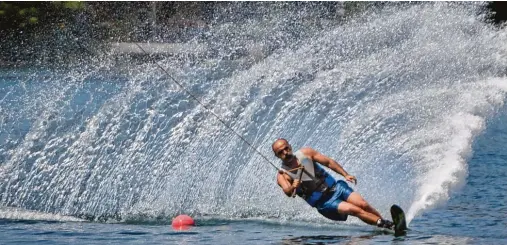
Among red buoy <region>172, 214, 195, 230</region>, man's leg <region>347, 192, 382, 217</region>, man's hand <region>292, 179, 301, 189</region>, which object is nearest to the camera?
man's hand <region>292, 179, 301, 189</region>

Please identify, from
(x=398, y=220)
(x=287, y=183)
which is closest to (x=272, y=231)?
(x=287, y=183)

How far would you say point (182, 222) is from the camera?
1420 centimetres

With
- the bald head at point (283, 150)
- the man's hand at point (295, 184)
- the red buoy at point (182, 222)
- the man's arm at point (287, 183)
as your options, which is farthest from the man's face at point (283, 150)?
the red buoy at point (182, 222)

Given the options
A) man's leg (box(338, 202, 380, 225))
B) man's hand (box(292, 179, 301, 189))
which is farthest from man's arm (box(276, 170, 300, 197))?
man's leg (box(338, 202, 380, 225))

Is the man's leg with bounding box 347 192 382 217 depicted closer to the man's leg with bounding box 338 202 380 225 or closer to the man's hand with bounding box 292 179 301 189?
the man's leg with bounding box 338 202 380 225

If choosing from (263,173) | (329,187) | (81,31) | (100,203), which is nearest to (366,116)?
(263,173)

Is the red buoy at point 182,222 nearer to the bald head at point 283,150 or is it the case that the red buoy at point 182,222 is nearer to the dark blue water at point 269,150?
the dark blue water at point 269,150

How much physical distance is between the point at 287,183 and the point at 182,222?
5.42 feet

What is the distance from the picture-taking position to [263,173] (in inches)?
621

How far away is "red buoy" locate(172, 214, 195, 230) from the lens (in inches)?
557

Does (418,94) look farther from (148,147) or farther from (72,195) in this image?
(72,195)

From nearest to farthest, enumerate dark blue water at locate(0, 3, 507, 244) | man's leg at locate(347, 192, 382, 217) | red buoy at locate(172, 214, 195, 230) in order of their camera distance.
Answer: man's leg at locate(347, 192, 382, 217) → red buoy at locate(172, 214, 195, 230) → dark blue water at locate(0, 3, 507, 244)

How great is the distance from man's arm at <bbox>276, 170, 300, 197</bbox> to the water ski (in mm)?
1177

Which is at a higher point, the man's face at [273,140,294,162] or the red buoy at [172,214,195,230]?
the man's face at [273,140,294,162]
